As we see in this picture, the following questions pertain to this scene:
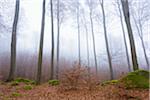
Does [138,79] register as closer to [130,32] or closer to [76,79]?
[76,79]

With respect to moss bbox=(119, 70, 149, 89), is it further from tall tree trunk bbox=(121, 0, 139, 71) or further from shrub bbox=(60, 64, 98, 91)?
shrub bbox=(60, 64, 98, 91)

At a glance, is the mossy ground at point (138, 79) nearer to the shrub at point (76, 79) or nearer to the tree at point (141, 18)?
the shrub at point (76, 79)

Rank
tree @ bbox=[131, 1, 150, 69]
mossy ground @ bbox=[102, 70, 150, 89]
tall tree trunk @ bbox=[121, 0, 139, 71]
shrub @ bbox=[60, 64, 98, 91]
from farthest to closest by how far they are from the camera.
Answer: tree @ bbox=[131, 1, 150, 69]
tall tree trunk @ bbox=[121, 0, 139, 71]
shrub @ bbox=[60, 64, 98, 91]
mossy ground @ bbox=[102, 70, 150, 89]

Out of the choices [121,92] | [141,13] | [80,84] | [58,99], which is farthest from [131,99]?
[141,13]

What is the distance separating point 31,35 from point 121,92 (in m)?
16.4

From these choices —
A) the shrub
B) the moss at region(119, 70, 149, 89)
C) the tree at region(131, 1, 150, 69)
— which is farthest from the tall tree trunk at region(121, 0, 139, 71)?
the tree at region(131, 1, 150, 69)

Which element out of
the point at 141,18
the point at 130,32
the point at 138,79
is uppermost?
the point at 141,18

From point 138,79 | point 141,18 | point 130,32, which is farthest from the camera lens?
point 141,18

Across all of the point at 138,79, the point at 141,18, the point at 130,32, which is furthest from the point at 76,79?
the point at 141,18

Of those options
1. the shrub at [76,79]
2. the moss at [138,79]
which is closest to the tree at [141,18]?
the moss at [138,79]

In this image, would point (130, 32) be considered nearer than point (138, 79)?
No

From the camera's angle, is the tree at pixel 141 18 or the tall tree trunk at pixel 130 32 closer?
the tall tree trunk at pixel 130 32

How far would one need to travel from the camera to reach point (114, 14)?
55.0ft

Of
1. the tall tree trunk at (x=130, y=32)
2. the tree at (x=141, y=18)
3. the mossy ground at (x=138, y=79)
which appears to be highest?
the tree at (x=141, y=18)
